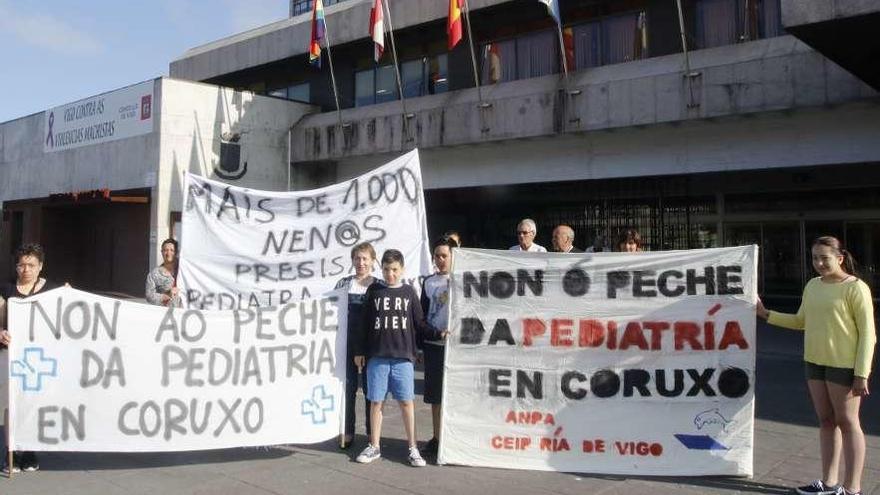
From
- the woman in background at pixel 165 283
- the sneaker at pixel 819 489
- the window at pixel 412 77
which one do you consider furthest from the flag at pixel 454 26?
the sneaker at pixel 819 489

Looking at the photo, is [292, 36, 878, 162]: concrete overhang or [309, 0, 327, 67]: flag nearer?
[292, 36, 878, 162]: concrete overhang

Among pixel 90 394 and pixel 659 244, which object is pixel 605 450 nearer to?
pixel 90 394

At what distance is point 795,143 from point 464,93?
733cm

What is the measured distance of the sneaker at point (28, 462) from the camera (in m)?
5.39

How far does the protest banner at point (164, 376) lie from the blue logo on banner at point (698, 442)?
103 inches

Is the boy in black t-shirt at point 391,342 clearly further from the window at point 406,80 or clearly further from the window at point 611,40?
the window at point 406,80

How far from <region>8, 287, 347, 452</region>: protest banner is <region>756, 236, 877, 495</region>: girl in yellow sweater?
3457 mm

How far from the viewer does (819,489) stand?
15.4 feet

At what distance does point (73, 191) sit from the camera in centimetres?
2033

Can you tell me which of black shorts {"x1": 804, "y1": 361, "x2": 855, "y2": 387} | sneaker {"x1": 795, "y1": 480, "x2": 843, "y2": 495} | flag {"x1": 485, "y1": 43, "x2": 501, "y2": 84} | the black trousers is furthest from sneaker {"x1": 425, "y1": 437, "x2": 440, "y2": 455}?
flag {"x1": 485, "y1": 43, "x2": 501, "y2": 84}

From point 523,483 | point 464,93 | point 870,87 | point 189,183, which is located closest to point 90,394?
point 189,183

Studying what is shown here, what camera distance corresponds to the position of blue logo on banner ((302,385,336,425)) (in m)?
5.66

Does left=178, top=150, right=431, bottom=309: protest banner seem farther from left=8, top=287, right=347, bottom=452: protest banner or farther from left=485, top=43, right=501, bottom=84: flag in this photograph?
left=485, top=43, right=501, bottom=84: flag

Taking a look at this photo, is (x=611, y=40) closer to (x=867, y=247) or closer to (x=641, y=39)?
(x=641, y=39)
